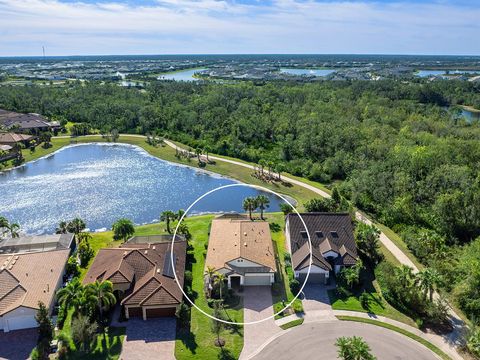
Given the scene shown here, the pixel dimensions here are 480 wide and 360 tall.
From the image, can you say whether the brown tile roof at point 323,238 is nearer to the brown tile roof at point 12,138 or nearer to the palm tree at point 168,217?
the palm tree at point 168,217

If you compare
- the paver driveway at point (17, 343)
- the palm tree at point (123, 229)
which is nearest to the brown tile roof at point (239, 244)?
the palm tree at point (123, 229)

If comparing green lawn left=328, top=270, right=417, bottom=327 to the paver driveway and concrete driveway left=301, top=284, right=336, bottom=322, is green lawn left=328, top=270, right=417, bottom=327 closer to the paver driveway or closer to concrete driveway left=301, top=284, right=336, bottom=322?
concrete driveway left=301, top=284, right=336, bottom=322

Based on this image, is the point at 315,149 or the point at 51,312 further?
the point at 315,149

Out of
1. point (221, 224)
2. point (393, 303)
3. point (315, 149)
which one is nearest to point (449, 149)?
point (315, 149)

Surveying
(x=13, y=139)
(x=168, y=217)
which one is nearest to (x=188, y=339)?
(x=168, y=217)

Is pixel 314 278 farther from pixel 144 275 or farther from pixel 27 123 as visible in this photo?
pixel 27 123

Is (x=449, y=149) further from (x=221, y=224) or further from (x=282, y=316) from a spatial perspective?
(x=282, y=316)

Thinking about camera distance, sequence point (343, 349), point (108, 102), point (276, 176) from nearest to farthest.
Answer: point (343, 349) → point (276, 176) → point (108, 102)
